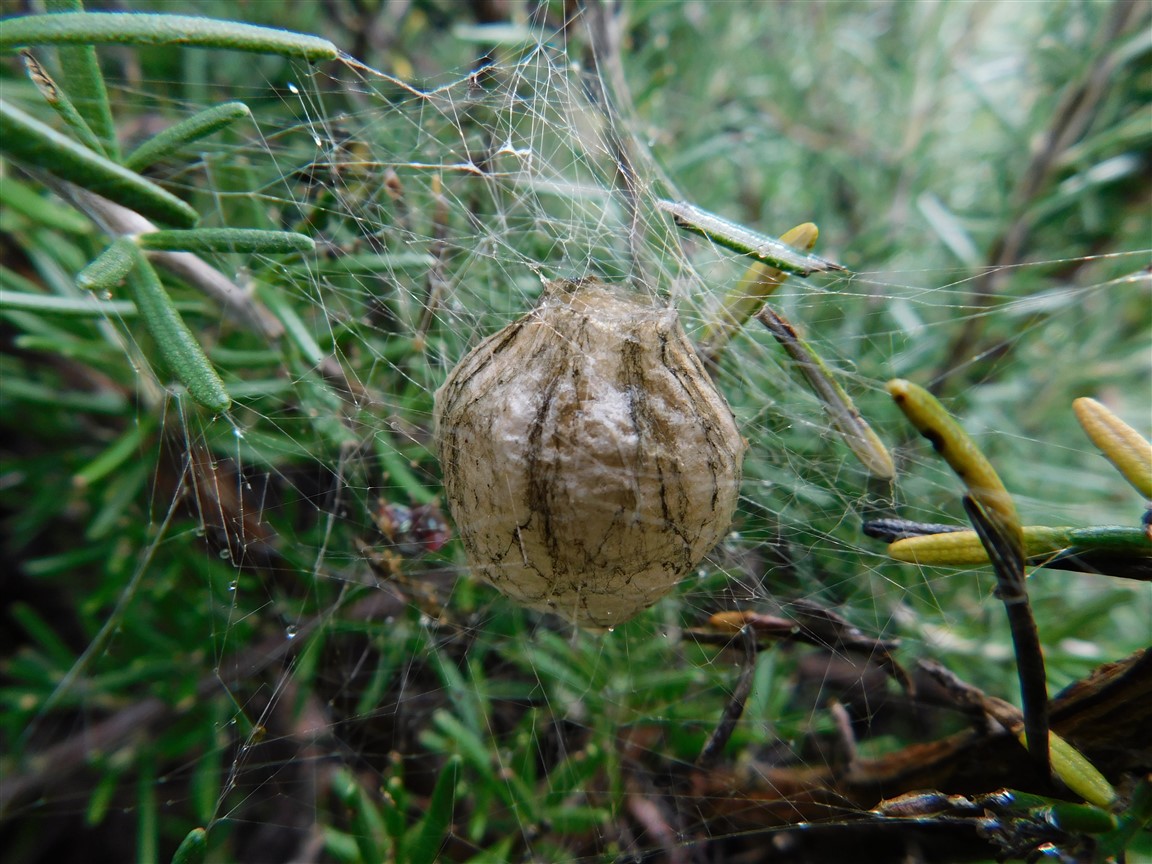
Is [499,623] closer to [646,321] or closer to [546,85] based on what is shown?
[646,321]

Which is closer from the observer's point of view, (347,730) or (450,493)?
(450,493)

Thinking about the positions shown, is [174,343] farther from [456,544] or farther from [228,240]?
[456,544]

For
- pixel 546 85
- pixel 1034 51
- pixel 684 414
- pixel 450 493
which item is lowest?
pixel 450 493

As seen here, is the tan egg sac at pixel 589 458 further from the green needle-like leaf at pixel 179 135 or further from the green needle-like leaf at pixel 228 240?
the green needle-like leaf at pixel 179 135

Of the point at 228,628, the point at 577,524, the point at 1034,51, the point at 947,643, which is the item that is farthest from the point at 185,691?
the point at 1034,51

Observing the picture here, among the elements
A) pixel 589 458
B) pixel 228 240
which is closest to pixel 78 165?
pixel 228 240

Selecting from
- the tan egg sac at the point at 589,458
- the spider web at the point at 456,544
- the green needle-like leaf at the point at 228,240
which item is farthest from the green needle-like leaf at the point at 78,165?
the tan egg sac at the point at 589,458
